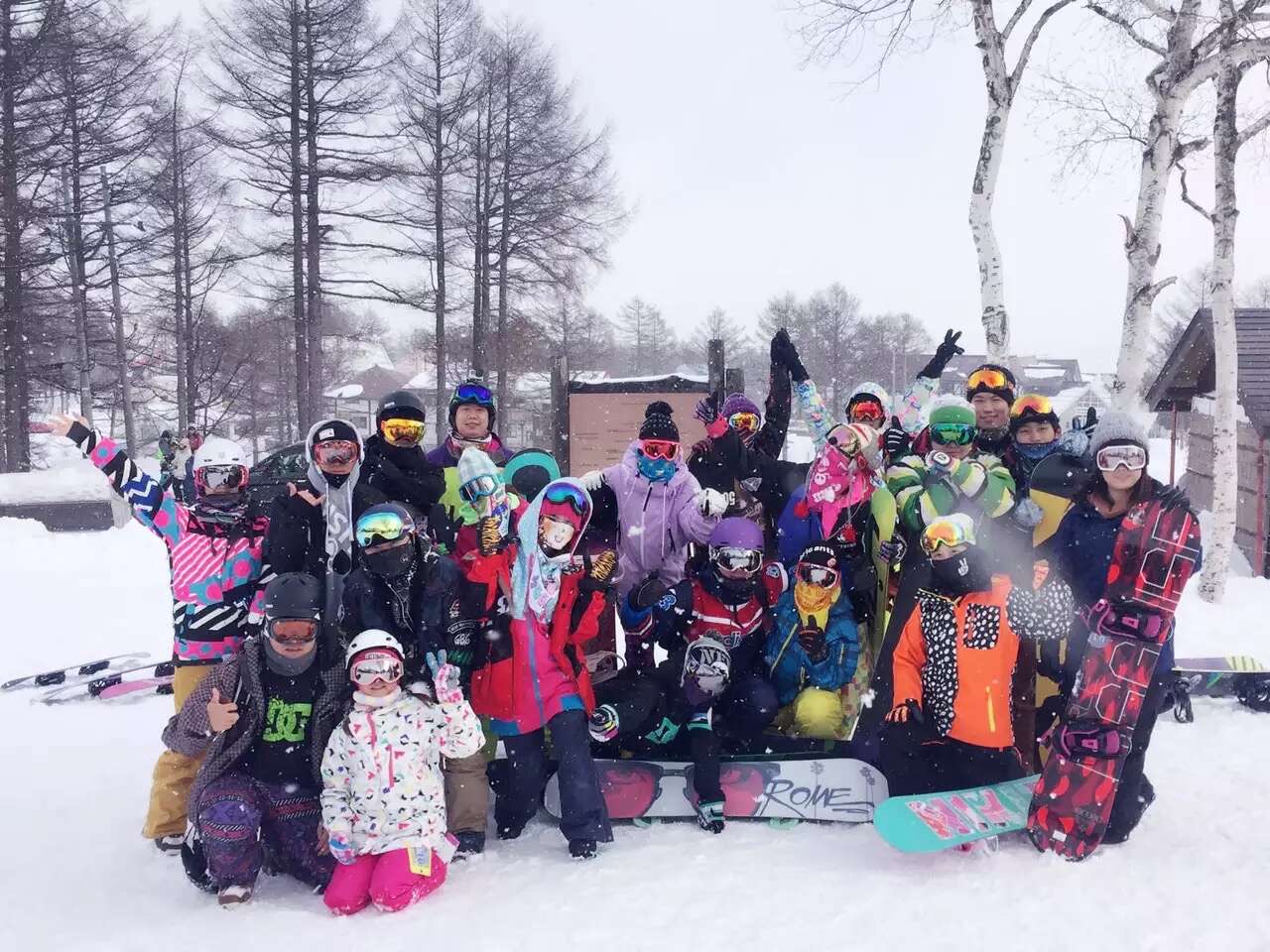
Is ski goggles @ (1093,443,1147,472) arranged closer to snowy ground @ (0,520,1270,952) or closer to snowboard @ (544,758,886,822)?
snowy ground @ (0,520,1270,952)

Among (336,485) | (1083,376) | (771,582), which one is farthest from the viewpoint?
(1083,376)

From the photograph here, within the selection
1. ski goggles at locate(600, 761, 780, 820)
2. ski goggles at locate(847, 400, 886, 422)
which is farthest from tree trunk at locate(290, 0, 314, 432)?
ski goggles at locate(600, 761, 780, 820)

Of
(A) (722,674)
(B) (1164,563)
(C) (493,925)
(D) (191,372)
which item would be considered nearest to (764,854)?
(A) (722,674)

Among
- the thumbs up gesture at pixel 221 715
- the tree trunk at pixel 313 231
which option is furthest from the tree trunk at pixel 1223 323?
the tree trunk at pixel 313 231

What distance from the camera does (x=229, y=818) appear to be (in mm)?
3297

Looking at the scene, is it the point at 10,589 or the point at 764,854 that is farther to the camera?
the point at 10,589

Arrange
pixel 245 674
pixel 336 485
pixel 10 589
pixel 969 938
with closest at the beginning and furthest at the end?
pixel 969 938 < pixel 245 674 < pixel 336 485 < pixel 10 589

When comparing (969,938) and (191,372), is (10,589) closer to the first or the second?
(969,938)

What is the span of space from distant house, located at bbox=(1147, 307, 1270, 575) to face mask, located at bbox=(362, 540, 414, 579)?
1049 centimetres

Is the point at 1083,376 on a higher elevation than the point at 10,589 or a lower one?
higher

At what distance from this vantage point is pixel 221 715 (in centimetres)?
339

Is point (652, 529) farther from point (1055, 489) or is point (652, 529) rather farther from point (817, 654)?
point (1055, 489)

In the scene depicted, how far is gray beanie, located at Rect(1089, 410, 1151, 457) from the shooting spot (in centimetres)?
365

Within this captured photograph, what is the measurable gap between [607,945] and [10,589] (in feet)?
29.5
